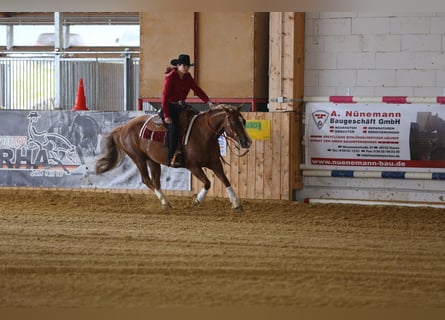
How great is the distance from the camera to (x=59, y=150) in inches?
604

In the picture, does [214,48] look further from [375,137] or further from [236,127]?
[236,127]

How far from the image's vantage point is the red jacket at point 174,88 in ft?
41.0

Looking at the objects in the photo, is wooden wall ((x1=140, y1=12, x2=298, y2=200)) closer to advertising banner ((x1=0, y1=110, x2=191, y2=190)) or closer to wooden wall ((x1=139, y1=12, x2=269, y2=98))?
wooden wall ((x1=139, y1=12, x2=269, y2=98))

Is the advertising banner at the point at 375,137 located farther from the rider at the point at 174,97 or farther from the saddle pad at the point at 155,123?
the saddle pad at the point at 155,123

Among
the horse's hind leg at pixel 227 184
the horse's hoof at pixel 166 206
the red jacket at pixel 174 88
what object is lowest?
the horse's hoof at pixel 166 206

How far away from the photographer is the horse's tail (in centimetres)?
1370

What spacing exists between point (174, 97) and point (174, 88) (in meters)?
0.14

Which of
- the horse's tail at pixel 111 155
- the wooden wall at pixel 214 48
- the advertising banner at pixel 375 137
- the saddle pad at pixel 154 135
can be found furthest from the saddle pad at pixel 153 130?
the advertising banner at pixel 375 137

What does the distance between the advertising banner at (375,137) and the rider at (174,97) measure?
96.6 inches

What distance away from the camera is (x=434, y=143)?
1348 cm

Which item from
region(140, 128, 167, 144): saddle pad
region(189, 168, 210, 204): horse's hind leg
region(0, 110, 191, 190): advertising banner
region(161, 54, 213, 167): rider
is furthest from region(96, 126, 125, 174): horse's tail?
region(189, 168, 210, 204): horse's hind leg

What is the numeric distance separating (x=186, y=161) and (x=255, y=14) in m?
3.53

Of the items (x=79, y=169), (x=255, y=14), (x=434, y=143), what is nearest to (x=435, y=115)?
(x=434, y=143)

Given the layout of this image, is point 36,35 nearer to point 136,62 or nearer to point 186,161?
point 136,62
